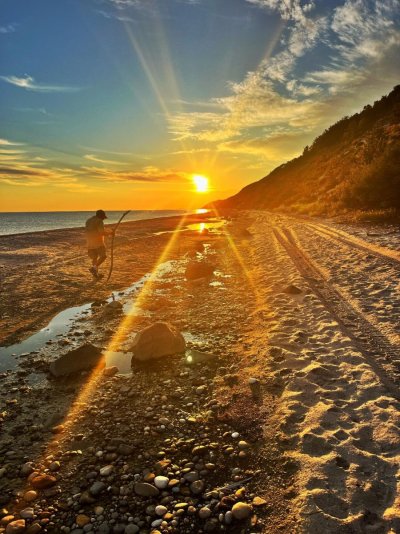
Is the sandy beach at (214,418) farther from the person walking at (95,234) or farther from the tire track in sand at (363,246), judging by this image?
the person walking at (95,234)

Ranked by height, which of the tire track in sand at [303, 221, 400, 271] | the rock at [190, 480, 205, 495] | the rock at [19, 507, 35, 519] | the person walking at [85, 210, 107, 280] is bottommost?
the rock at [190, 480, 205, 495]

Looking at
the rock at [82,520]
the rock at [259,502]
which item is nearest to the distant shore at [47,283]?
the rock at [82,520]

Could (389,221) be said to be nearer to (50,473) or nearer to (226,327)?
(226,327)

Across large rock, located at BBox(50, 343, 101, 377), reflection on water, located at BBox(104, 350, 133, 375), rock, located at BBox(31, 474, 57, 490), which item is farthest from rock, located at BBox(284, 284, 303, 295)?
rock, located at BBox(31, 474, 57, 490)

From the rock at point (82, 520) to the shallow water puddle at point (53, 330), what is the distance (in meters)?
4.46

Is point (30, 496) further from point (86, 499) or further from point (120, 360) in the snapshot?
point (120, 360)

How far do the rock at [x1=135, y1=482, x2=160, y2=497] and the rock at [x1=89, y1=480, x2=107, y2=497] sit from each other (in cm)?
40

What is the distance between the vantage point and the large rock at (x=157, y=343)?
7.31 m

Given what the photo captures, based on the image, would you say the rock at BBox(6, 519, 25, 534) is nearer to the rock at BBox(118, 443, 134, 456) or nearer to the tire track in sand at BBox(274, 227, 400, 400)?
the rock at BBox(118, 443, 134, 456)

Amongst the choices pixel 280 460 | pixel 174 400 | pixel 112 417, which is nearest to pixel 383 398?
pixel 280 460

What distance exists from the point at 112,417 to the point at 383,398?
13.8ft

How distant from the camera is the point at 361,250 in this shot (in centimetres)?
1567

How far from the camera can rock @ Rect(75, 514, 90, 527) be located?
3542 millimetres

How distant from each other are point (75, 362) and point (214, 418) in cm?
321
